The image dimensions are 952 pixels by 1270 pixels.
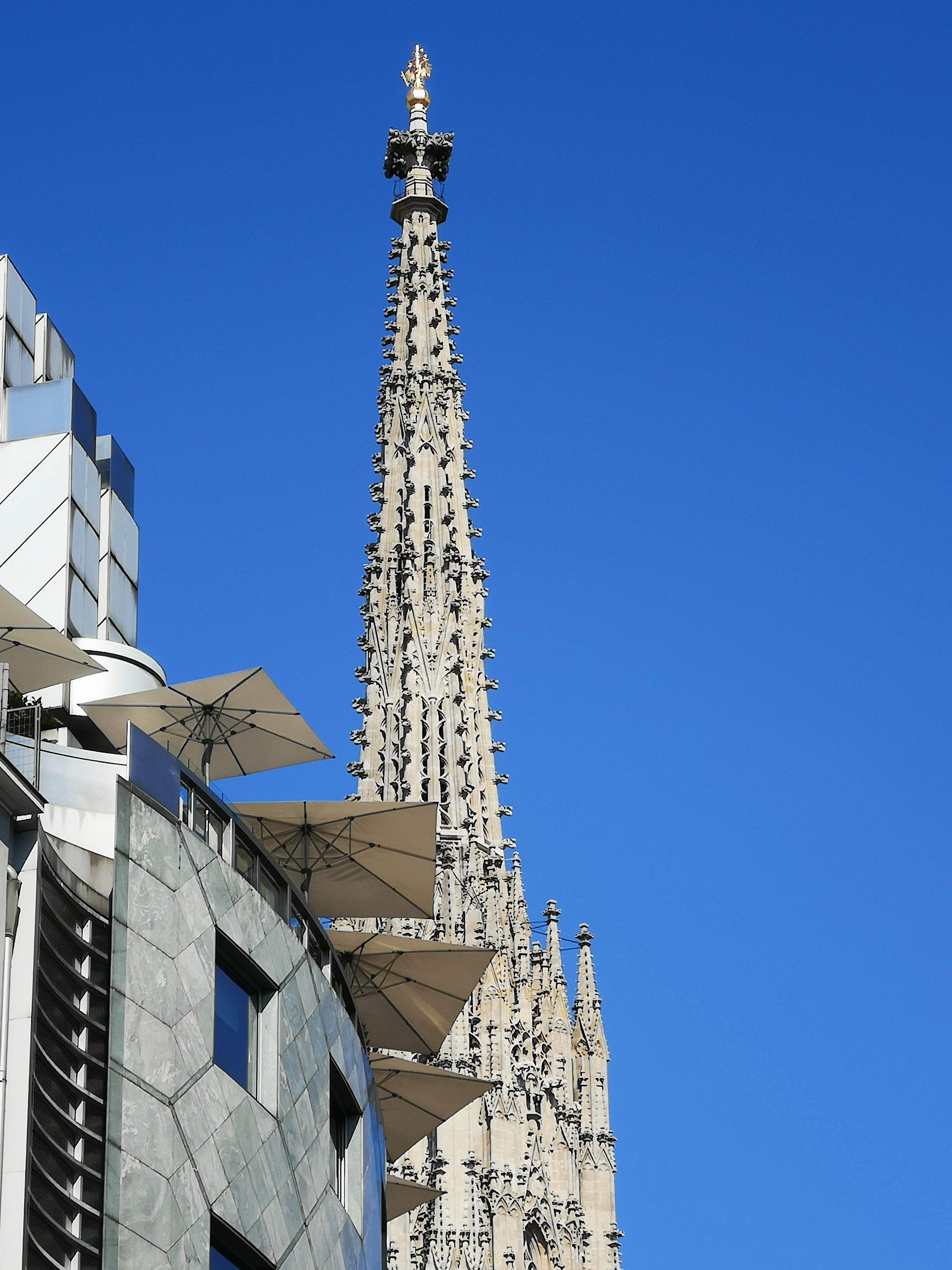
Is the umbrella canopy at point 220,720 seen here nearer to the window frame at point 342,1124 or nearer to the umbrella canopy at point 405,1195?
the window frame at point 342,1124

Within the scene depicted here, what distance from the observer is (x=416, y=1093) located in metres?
47.0

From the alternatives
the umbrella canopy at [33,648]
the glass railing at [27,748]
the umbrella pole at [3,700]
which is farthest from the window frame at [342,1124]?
the umbrella pole at [3,700]

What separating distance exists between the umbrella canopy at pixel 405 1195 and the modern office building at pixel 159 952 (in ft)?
21.1

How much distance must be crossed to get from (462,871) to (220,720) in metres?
31.7

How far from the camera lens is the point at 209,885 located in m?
34.8

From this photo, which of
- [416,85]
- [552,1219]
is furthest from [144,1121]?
[416,85]

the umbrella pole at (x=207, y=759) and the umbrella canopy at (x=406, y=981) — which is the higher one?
the umbrella pole at (x=207, y=759)

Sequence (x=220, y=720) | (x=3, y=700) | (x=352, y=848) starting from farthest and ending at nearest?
(x=352, y=848)
(x=220, y=720)
(x=3, y=700)

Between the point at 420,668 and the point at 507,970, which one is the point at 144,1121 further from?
the point at 420,668

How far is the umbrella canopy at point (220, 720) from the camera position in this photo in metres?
38.8

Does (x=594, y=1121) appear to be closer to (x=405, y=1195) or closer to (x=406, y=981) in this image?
(x=405, y=1195)

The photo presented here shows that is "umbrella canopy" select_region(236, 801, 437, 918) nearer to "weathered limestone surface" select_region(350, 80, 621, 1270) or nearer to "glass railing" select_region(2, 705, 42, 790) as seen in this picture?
"glass railing" select_region(2, 705, 42, 790)

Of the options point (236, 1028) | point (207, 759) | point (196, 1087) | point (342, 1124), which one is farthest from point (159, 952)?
point (342, 1124)

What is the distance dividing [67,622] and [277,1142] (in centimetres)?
1205
